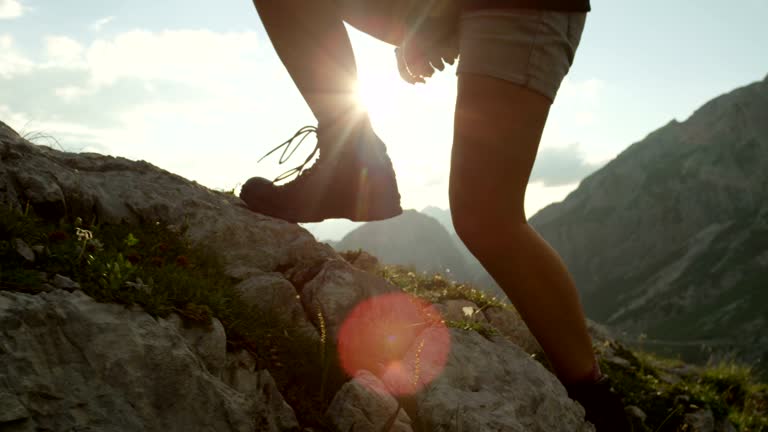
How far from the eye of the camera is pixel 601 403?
109 inches

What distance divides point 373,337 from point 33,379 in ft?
7.50

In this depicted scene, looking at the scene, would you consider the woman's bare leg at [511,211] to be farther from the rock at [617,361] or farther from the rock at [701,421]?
the rock at [617,361]

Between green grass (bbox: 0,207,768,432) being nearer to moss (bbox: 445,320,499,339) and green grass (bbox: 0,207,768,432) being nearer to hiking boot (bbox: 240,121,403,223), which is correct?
moss (bbox: 445,320,499,339)

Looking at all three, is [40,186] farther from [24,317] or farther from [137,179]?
[24,317]

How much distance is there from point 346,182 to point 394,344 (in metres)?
1.25

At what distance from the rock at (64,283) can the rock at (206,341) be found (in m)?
0.45

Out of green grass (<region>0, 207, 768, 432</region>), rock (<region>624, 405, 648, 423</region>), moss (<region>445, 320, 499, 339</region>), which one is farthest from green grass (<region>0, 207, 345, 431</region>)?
rock (<region>624, 405, 648, 423</region>)

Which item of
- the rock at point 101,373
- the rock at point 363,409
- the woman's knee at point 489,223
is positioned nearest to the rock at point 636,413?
the rock at point 363,409

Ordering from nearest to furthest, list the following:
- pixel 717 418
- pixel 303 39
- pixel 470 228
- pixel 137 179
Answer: pixel 470 228
pixel 303 39
pixel 137 179
pixel 717 418

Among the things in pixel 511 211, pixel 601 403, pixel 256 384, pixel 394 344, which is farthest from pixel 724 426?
pixel 256 384

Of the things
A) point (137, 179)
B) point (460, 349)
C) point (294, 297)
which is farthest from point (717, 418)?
point (137, 179)

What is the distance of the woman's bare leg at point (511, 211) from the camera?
2385 mm

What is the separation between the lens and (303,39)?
12.0ft

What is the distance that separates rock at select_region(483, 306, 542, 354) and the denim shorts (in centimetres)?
406
